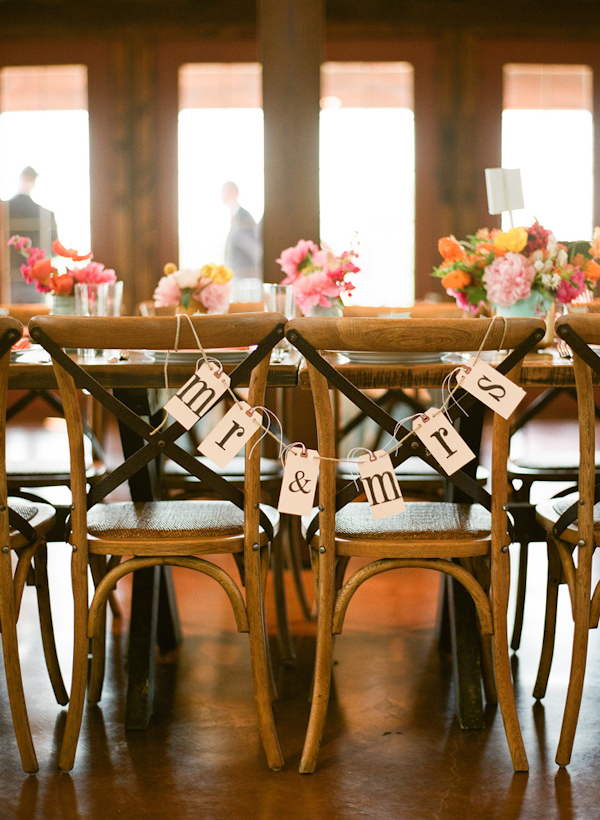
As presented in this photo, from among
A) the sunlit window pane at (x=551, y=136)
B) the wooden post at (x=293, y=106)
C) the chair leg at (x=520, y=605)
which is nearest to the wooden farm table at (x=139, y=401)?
the chair leg at (x=520, y=605)

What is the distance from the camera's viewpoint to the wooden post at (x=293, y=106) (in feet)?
10.8

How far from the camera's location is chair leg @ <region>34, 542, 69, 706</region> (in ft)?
5.91

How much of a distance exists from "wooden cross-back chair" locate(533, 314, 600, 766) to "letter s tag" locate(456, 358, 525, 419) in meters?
0.12

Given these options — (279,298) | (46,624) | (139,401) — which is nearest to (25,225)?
(279,298)

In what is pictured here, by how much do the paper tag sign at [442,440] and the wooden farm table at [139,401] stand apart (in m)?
0.33

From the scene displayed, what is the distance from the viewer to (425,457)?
157 centimetres

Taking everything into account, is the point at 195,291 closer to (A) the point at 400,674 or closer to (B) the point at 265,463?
(B) the point at 265,463

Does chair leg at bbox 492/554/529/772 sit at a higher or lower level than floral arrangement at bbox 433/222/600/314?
lower

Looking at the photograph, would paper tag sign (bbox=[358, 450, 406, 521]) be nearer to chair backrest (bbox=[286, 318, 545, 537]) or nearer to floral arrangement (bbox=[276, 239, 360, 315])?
chair backrest (bbox=[286, 318, 545, 537])

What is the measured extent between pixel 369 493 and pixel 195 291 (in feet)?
3.14

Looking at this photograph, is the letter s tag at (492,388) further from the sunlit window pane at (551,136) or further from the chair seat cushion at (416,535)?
the sunlit window pane at (551,136)

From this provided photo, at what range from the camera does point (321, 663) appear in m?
1.62

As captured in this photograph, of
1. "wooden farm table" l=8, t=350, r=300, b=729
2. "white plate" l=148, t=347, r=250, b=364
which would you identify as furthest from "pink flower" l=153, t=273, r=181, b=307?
"white plate" l=148, t=347, r=250, b=364

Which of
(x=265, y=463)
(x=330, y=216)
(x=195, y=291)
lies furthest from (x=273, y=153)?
(x=330, y=216)
